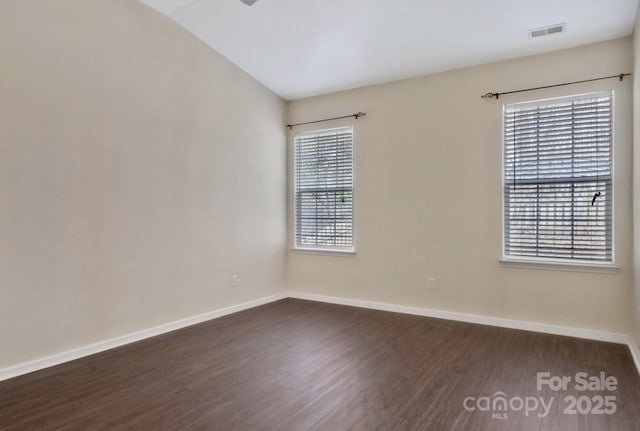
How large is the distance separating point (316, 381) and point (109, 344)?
186 centimetres

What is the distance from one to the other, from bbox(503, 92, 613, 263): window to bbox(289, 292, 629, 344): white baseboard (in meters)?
0.66

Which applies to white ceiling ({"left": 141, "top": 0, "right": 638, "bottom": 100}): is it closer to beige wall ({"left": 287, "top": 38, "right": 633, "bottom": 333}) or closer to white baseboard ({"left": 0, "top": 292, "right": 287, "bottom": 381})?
beige wall ({"left": 287, "top": 38, "right": 633, "bottom": 333})

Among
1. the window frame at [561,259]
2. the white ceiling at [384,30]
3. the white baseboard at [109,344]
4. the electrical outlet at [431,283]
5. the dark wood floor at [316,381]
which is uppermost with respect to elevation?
the white ceiling at [384,30]

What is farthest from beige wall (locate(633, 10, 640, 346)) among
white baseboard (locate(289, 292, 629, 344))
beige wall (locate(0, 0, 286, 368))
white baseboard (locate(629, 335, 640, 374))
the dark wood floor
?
beige wall (locate(0, 0, 286, 368))

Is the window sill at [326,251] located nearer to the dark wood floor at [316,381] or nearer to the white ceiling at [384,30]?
the dark wood floor at [316,381]

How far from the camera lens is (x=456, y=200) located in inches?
156

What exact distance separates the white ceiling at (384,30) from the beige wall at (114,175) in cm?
44

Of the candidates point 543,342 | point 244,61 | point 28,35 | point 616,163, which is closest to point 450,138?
point 616,163

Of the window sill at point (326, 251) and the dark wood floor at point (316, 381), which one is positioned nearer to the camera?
the dark wood floor at point (316, 381)

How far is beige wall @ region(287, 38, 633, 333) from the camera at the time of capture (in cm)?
329

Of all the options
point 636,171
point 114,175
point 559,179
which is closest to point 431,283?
point 559,179

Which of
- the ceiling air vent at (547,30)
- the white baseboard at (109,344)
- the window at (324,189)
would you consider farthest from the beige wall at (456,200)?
the white baseboard at (109,344)

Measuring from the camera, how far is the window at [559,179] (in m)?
3.32

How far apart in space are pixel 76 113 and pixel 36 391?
6.64 ft
